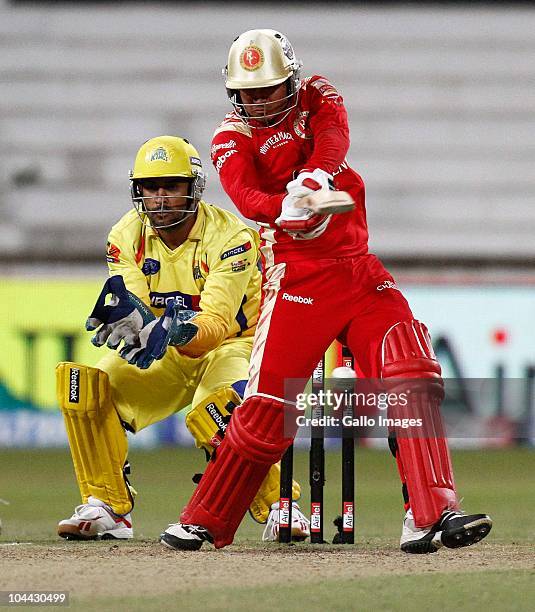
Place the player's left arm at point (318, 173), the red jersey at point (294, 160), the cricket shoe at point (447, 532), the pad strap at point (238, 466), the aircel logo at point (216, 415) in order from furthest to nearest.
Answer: the aircel logo at point (216, 415) < the red jersey at point (294, 160) < the pad strap at point (238, 466) < the player's left arm at point (318, 173) < the cricket shoe at point (447, 532)

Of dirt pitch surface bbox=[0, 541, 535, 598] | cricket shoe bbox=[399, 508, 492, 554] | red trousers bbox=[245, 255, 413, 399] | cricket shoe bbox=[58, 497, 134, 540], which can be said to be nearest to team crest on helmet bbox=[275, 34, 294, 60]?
red trousers bbox=[245, 255, 413, 399]

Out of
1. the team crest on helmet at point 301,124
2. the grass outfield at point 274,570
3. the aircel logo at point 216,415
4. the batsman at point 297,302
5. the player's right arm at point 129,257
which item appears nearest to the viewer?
the grass outfield at point 274,570

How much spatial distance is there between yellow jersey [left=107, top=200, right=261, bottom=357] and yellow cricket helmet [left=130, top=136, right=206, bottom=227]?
0.11 m

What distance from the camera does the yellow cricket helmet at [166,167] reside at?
5.32 m

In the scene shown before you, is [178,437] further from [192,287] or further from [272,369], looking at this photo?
[272,369]

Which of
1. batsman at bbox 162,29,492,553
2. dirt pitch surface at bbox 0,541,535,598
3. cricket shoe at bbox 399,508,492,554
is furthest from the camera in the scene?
batsman at bbox 162,29,492,553

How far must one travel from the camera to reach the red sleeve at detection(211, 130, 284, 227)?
447cm

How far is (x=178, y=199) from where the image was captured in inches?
210

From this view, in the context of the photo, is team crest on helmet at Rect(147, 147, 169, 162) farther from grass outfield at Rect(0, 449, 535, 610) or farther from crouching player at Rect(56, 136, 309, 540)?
grass outfield at Rect(0, 449, 535, 610)

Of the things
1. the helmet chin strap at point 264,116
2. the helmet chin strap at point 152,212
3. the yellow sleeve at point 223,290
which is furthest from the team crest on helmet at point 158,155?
the helmet chin strap at point 264,116

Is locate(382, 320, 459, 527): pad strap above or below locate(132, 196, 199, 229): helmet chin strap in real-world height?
below

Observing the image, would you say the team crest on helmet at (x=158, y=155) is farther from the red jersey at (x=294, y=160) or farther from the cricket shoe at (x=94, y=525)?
the cricket shoe at (x=94, y=525)

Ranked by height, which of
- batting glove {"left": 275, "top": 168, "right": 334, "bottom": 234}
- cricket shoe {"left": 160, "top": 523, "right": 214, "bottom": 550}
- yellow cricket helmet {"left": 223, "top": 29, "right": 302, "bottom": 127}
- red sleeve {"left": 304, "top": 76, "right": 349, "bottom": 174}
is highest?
yellow cricket helmet {"left": 223, "top": 29, "right": 302, "bottom": 127}

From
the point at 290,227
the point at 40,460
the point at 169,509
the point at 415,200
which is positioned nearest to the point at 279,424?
the point at 290,227
